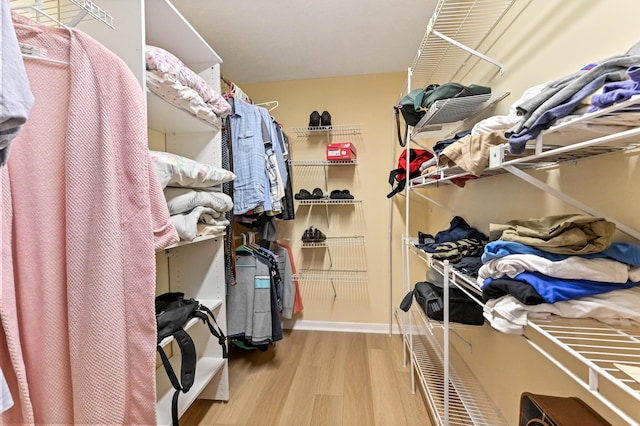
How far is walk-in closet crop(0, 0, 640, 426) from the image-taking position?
595 mm

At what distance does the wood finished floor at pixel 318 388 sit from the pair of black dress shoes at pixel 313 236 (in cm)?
90

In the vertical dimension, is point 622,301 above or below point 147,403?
above

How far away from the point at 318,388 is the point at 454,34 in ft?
7.60

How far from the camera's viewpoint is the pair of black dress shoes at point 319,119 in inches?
91.8

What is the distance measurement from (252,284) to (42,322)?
1.24m

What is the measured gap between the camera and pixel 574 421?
0.64m

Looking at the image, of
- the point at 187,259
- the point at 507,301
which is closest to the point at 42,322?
the point at 187,259

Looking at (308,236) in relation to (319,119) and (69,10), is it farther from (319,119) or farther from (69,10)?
(69,10)

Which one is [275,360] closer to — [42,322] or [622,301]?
[42,322]

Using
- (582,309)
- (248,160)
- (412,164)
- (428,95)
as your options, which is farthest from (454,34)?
(582,309)

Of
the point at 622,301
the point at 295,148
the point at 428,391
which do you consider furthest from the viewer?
the point at 295,148

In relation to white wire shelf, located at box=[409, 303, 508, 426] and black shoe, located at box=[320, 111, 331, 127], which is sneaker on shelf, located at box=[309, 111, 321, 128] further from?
white wire shelf, located at box=[409, 303, 508, 426]

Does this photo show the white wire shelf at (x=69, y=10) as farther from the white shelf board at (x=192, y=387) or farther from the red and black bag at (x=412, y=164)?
the red and black bag at (x=412, y=164)

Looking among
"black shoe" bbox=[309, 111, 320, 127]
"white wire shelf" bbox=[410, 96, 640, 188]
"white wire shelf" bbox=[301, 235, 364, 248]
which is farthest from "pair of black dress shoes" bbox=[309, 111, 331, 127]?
"white wire shelf" bbox=[410, 96, 640, 188]
